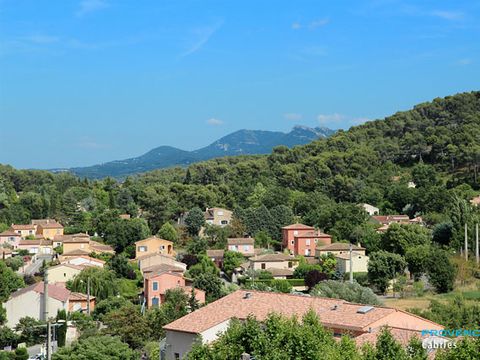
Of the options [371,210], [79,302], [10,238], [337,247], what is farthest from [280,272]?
[10,238]

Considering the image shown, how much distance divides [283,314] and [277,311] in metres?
0.57

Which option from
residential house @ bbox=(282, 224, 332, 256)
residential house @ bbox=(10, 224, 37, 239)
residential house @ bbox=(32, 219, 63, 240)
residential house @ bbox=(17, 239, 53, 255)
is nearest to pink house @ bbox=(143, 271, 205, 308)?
residential house @ bbox=(282, 224, 332, 256)

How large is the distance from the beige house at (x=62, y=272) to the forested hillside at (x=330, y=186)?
633 inches

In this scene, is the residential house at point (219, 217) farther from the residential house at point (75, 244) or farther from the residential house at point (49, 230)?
the residential house at point (49, 230)

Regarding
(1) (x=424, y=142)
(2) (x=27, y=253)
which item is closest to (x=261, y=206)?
(2) (x=27, y=253)

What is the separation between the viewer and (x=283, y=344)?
14.6 meters

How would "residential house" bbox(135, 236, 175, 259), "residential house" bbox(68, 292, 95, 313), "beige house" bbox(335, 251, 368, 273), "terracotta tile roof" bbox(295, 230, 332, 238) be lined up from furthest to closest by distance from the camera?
"terracotta tile roof" bbox(295, 230, 332, 238) < "residential house" bbox(135, 236, 175, 259) < "beige house" bbox(335, 251, 368, 273) < "residential house" bbox(68, 292, 95, 313)

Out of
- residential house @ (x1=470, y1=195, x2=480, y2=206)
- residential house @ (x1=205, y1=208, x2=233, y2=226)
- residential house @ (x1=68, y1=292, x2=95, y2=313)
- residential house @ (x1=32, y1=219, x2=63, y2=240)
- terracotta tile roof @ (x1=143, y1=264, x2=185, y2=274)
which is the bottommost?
residential house @ (x1=68, y1=292, x2=95, y2=313)

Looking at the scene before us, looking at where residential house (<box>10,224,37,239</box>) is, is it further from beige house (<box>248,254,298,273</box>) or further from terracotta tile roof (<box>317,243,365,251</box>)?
terracotta tile roof (<box>317,243,365,251</box>)

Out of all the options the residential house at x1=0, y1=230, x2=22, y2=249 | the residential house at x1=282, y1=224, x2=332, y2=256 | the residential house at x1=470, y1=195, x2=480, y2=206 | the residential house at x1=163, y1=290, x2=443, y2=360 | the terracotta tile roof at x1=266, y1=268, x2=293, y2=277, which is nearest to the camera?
the residential house at x1=163, y1=290, x2=443, y2=360

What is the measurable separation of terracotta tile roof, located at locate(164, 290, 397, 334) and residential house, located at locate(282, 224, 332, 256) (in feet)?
91.0

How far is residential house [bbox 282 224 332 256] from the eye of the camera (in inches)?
2000

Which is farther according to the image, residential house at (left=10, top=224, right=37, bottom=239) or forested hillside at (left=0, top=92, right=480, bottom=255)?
residential house at (left=10, top=224, right=37, bottom=239)

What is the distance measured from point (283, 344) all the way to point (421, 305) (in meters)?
16.9
